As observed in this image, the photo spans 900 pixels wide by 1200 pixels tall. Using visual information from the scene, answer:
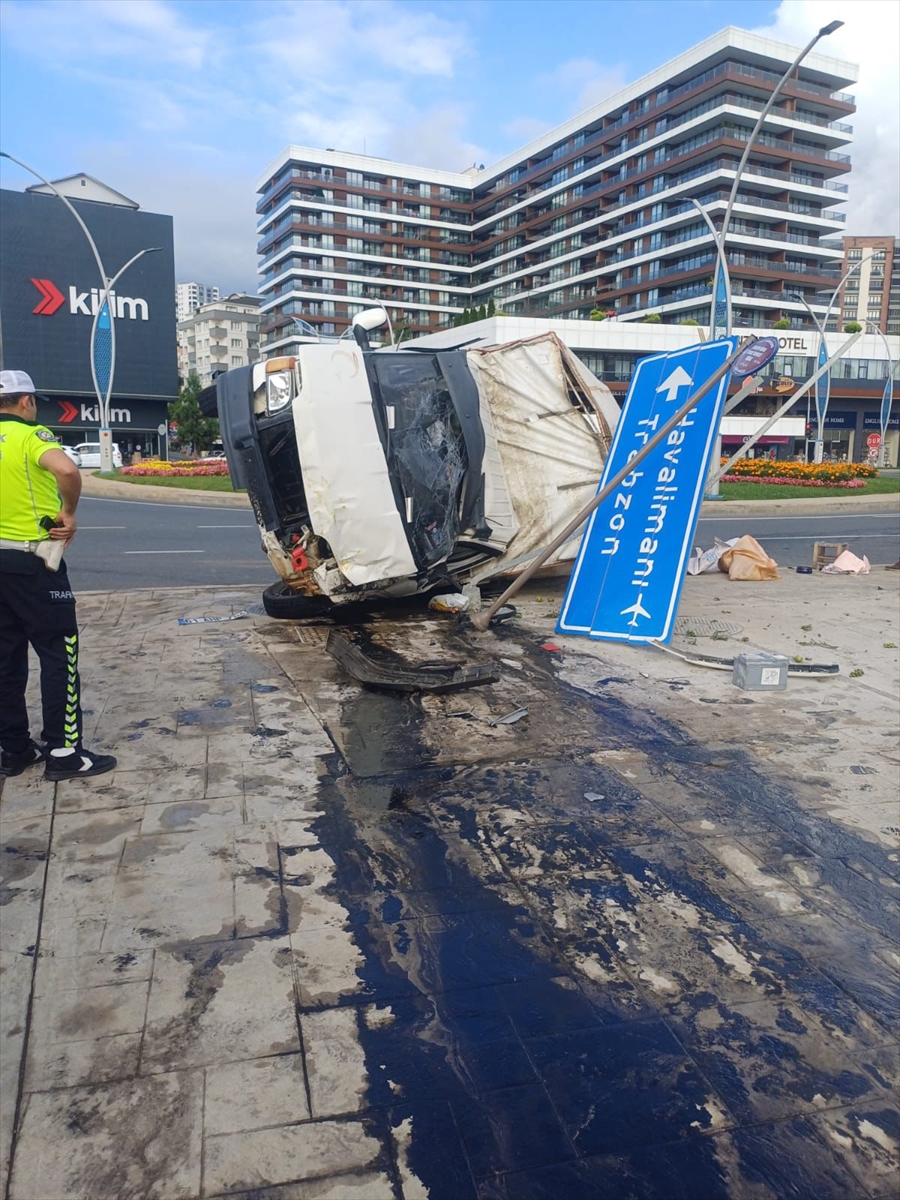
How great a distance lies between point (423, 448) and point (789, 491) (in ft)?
61.5

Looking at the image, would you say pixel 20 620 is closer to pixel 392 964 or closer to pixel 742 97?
pixel 392 964

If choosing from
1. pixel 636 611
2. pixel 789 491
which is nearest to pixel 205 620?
pixel 636 611

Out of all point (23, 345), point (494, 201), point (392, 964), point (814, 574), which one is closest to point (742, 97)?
point (494, 201)

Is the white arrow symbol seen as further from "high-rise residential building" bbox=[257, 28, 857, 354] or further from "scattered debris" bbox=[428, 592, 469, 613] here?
"high-rise residential building" bbox=[257, 28, 857, 354]

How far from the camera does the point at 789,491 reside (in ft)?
76.8

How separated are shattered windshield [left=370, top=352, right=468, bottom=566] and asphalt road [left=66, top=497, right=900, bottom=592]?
10.8ft

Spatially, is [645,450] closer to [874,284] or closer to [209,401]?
[209,401]

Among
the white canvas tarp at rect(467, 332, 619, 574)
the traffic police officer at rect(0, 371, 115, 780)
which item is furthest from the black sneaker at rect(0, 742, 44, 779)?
the white canvas tarp at rect(467, 332, 619, 574)

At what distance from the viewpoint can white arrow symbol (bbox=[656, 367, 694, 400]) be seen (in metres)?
7.16

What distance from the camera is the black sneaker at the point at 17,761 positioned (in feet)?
14.2

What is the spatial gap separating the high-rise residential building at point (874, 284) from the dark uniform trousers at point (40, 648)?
423 ft

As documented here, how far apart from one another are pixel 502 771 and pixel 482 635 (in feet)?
9.63

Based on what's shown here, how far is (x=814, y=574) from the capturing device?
11.0 meters

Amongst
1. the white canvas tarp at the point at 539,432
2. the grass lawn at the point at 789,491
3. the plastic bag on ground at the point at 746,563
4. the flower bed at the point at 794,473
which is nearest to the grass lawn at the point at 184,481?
the grass lawn at the point at 789,491
